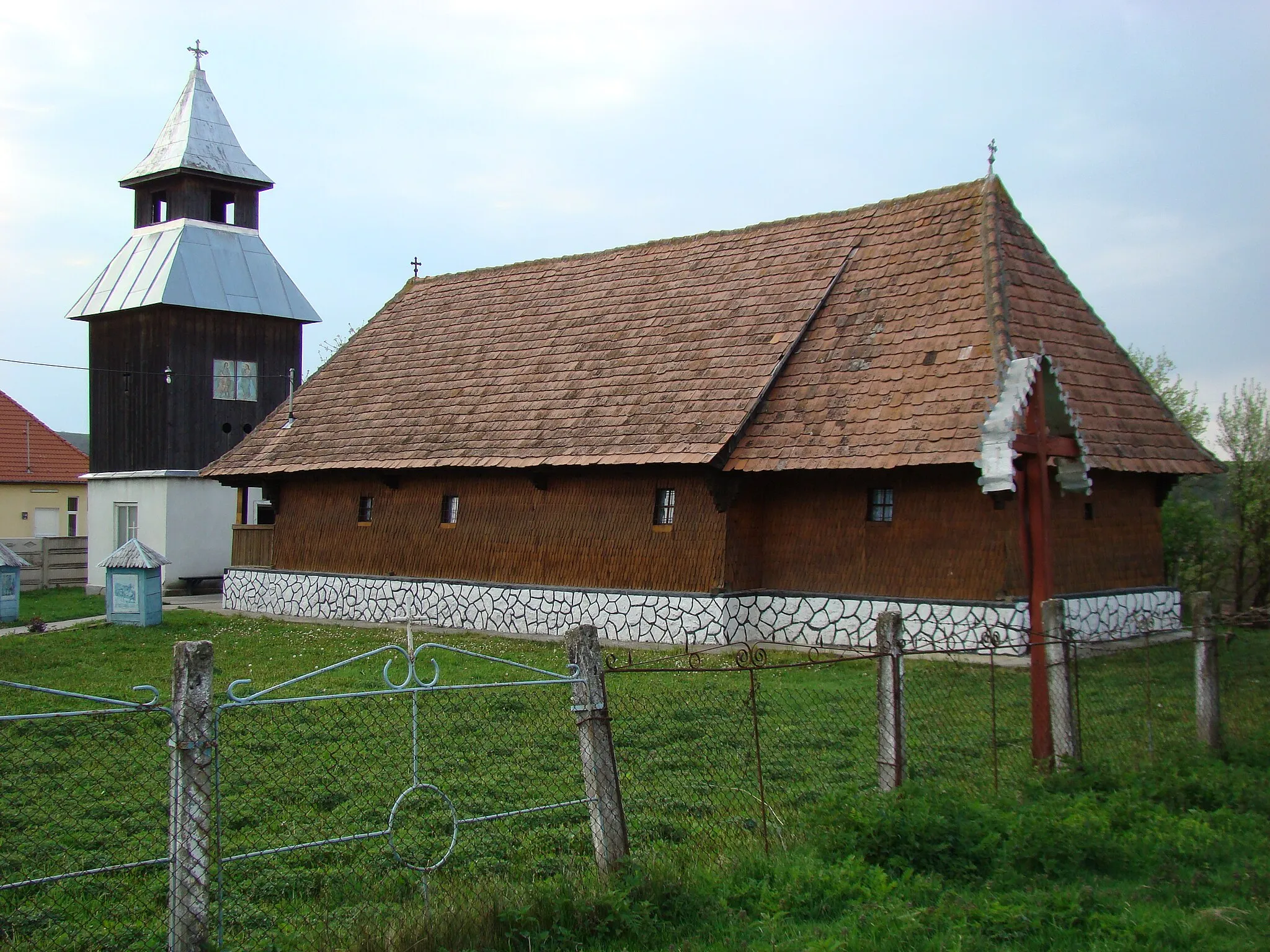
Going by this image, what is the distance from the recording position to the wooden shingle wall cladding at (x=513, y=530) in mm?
18672

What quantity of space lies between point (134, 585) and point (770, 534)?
11348mm

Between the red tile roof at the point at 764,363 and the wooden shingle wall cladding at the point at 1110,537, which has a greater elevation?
the red tile roof at the point at 764,363

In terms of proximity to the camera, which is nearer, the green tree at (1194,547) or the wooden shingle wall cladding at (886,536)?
the wooden shingle wall cladding at (886,536)

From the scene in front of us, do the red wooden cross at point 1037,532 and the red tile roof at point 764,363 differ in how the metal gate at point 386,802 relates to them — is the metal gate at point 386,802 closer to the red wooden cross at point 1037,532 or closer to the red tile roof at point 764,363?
the red wooden cross at point 1037,532

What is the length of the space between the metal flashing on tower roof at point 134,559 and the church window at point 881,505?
40.1ft

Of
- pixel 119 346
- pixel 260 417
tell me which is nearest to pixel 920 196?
pixel 260 417

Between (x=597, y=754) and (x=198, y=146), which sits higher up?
(x=198, y=146)

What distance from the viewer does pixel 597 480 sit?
19672 millimetres

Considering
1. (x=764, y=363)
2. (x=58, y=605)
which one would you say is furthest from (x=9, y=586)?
(x=764, y=363)

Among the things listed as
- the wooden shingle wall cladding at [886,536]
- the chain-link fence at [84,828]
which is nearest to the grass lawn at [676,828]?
the chain-link fence at [84,828]

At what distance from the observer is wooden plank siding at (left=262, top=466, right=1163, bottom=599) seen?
55.1ft

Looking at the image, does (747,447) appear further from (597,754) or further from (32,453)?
(32,453)

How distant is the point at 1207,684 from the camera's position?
32.0 ft

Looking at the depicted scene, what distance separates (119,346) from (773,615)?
2132cm
